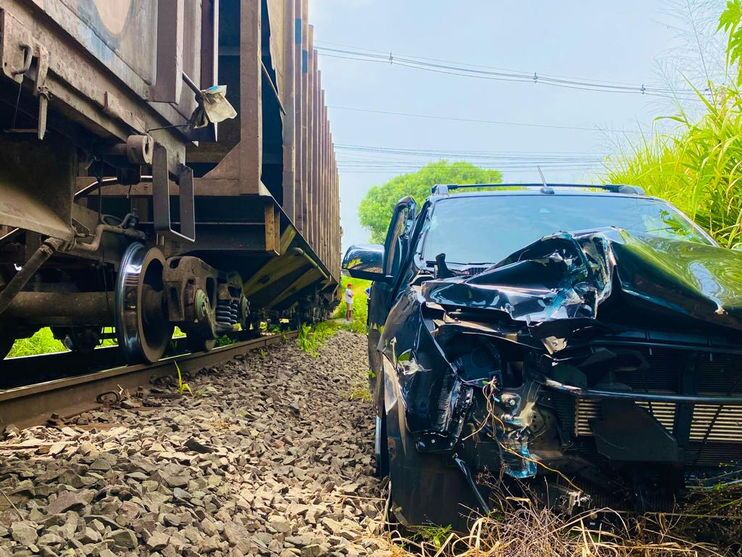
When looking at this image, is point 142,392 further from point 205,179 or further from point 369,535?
point 369,535

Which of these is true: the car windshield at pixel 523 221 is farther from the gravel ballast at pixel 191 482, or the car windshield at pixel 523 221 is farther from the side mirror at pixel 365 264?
the gravel ballast at pixel 191 482

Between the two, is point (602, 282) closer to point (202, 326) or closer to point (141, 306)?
point (141, 306)

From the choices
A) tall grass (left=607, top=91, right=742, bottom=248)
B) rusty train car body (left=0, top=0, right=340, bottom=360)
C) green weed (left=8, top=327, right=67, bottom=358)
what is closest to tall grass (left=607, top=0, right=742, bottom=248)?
tall grass (left=607, top=91, right=742, bottom=248)

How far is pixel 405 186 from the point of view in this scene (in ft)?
205

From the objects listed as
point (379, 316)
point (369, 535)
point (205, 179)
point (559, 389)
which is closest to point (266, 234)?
point (205, 179)

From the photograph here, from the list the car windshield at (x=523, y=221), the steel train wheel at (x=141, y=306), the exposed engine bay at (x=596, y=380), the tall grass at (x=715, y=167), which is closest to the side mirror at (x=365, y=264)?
the car windshield at (x=523, y=221)

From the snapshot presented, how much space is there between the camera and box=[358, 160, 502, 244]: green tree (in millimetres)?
54775

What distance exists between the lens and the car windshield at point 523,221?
9.72ft

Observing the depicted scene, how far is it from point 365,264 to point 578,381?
66.8 inches

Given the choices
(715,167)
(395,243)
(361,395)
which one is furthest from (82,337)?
(715,167)

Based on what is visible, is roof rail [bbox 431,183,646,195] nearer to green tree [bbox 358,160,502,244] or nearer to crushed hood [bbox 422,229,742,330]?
crushed hood [bbox 422,229,742,330]

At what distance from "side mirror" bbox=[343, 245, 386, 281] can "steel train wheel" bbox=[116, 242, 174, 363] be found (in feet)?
4.98

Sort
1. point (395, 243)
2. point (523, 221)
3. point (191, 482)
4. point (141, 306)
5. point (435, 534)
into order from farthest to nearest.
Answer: point (141, 306)
point (395, 243)
point (523, 221)
point (191, 482)
point (435, 534)

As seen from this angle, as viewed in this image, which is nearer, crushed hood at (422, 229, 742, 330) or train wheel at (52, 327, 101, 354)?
crushed hood at (422, 229, 742, 330)
